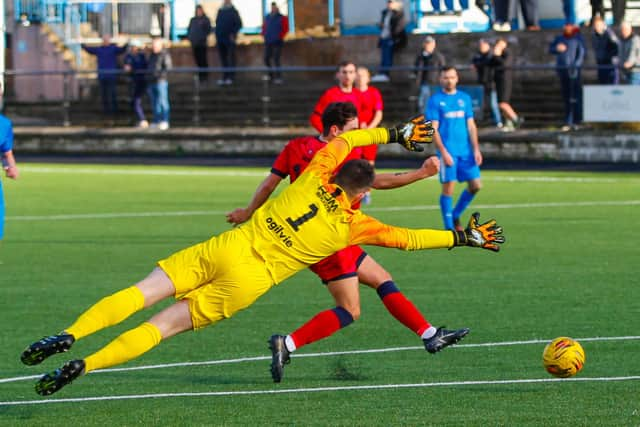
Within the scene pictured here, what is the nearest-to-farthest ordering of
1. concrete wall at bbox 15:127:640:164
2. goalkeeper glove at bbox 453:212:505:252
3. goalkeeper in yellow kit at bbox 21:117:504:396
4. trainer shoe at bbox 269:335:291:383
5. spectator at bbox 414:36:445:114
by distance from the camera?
goalkeeper in yellow kit at bbox 21:117:504:396
goalkeeper glove at bbox 453:212:505:252
trainer shoe at bbox 269:335:291:383
concrete wall at bbox 15:127:640:164
spectator at bbox 414:36:445:114

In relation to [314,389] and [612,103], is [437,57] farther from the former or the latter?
[314,389]

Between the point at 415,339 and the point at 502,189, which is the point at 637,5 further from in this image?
the point at 415,339

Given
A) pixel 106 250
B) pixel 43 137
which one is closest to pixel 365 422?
pixel 106 250

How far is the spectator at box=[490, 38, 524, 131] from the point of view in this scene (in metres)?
33.5

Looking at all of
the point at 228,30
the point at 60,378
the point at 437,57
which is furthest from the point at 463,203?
the point at 228,30

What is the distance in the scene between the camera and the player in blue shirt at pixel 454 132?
726 inches

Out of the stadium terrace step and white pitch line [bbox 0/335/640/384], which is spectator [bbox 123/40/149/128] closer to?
the stadium terrace step

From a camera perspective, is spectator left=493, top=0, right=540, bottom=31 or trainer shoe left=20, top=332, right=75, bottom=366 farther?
spectator left=493, top=0, right=540, bottom=31

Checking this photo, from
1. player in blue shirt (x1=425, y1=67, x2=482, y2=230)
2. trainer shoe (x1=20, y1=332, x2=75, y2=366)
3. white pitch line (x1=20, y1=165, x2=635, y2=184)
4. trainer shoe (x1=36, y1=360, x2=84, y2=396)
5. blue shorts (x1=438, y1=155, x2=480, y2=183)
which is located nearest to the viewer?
trainer shoe (x1=36, y1=360, x2=84, y2=396)

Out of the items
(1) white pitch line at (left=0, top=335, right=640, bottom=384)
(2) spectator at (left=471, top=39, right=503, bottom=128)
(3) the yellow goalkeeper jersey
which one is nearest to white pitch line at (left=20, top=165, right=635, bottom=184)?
(2) spectator at (left=471, top=39, right=503, bottom=128)

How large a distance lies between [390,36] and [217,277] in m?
28.5

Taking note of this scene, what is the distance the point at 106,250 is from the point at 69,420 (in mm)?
9352

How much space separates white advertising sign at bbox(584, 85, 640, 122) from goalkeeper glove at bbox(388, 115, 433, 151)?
22476 millimetres

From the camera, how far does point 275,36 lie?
1532 inches
